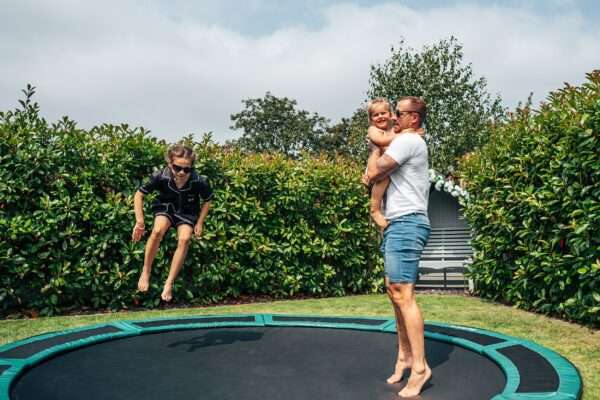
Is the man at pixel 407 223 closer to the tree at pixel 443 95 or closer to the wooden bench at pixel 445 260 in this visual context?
the wooden bench at pixel 445 260

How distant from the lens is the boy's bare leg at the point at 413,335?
2371 mm

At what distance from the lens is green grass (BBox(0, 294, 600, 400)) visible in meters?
3.28

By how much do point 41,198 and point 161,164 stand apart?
45.9 inches

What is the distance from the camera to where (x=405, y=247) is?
242 cm

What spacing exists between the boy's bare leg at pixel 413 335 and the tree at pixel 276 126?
30971 mm

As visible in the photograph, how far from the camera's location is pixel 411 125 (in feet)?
8.43

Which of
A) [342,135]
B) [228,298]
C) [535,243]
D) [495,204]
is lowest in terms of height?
[228,298]

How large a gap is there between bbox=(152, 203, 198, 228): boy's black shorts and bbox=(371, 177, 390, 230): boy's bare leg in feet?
5.25

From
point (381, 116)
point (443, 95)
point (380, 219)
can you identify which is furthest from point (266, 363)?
point (443, 95)

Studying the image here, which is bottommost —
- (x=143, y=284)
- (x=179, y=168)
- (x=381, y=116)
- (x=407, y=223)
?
(x=143, y=284)

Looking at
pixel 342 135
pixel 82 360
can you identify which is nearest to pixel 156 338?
pixel 82 360

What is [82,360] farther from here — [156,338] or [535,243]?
[535,243]

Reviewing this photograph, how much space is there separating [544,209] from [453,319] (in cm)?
116

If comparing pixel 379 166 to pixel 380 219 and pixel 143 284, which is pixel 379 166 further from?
pixel 143 284
